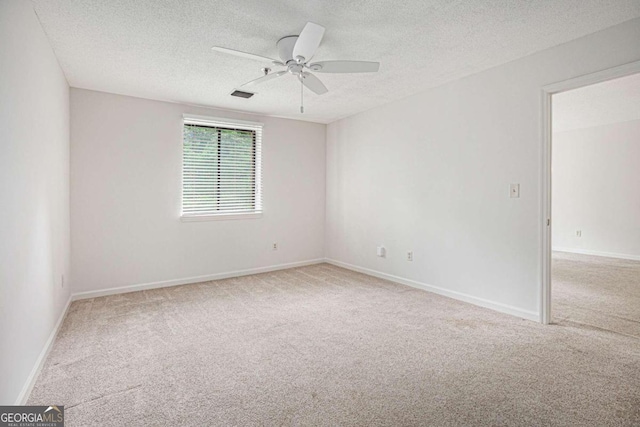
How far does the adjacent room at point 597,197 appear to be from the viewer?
4246 mm

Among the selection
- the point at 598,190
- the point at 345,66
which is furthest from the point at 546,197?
the point at 598,190

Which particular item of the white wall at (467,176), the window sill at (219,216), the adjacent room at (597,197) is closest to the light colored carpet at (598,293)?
the adjacent room at (597,197)

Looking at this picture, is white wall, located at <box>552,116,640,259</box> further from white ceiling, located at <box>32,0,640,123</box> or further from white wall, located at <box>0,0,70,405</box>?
white wall, located at <box>0,0,70,405</box>

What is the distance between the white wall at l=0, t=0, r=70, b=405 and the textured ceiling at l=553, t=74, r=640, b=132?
206 inches

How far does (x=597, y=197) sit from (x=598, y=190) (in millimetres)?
137

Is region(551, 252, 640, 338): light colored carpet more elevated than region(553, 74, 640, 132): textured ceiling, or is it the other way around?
region(553, 74, 640, 132): textured ceiling

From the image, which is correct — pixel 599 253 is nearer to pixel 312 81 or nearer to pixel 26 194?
pixel 312 81

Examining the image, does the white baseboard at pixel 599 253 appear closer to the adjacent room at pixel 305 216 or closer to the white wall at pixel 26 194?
the adjacent room at pixel 305 216

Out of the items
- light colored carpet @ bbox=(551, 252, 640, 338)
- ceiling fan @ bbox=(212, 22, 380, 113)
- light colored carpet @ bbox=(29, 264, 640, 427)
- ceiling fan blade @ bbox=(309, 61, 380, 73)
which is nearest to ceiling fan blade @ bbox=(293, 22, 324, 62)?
ceiling fan @ bbox=(212, 22, 380, 113)

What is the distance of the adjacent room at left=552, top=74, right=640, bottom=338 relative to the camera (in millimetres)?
4246

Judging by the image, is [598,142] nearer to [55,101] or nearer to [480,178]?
[480,178]

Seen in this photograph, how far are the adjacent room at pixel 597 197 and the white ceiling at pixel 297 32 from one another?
7.64 feet

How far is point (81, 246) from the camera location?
397cm

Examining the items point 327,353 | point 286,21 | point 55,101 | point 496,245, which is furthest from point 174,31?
point 496,245
